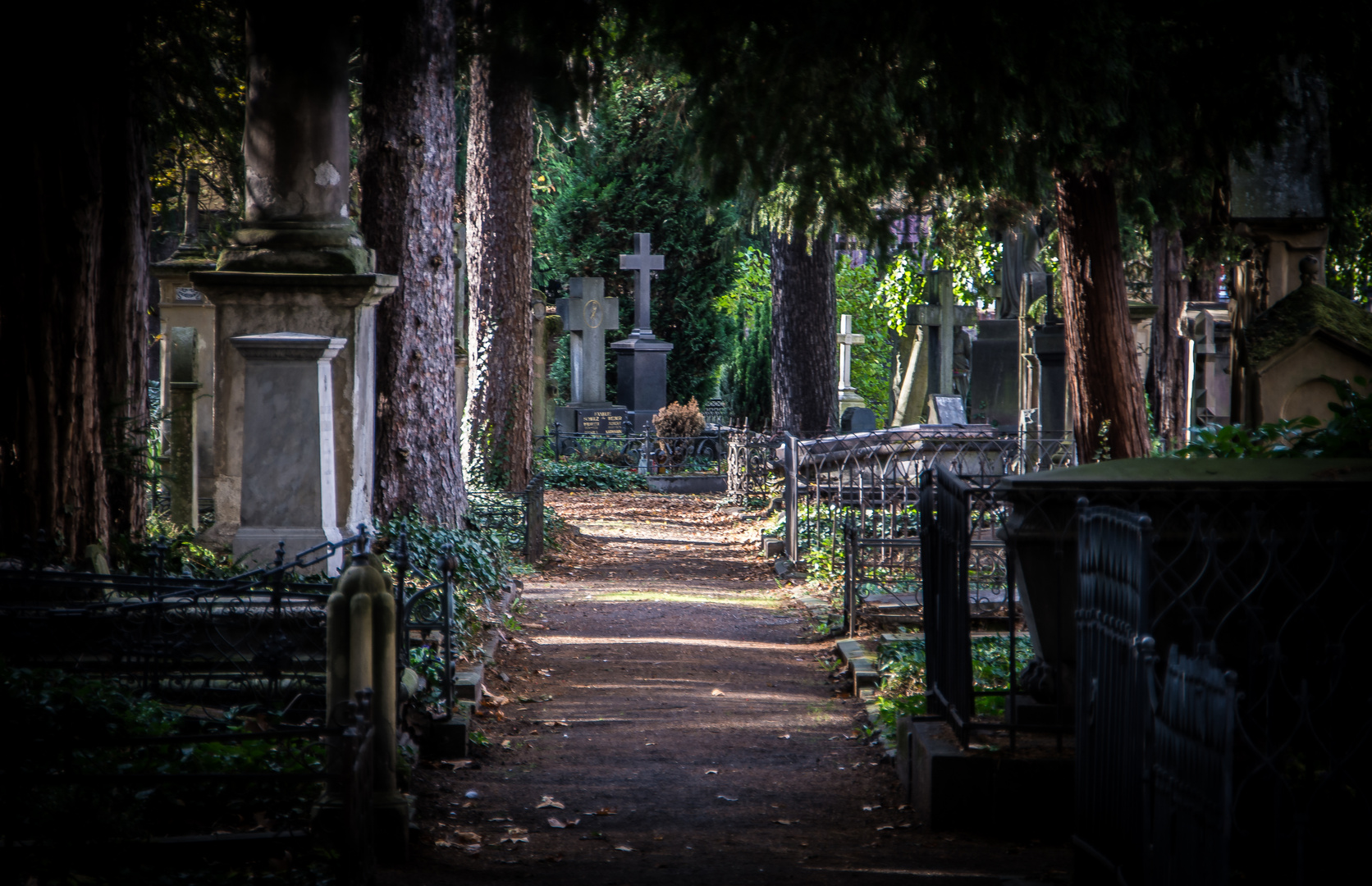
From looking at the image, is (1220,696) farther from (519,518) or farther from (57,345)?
(519,518)

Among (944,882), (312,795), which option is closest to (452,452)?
(312,795)

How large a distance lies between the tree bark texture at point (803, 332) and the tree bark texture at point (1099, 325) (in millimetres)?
9040

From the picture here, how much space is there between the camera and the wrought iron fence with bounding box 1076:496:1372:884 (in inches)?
122

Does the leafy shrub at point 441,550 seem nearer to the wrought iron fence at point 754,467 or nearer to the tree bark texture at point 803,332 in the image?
the wrought iron fence at point 754,467

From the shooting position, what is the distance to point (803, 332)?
63.9 feet

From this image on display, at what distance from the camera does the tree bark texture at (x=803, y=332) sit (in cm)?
1942

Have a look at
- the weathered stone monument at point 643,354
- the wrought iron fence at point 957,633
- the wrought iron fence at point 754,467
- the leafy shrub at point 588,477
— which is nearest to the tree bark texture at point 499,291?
the wrought iron fence at point 754,467

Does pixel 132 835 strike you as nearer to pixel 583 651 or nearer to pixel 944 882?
pixel 944 882

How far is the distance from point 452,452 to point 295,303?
3.11m

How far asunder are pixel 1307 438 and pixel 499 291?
11.6 meters

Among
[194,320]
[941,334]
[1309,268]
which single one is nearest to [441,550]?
[194,320]

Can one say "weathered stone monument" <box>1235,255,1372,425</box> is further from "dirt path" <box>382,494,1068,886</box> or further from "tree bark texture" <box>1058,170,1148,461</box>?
"dirt path" <box>382,494,1068,886</box>

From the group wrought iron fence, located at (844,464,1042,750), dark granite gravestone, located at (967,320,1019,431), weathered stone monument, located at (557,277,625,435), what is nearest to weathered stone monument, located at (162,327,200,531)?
wrought iron fence, located at (844,464,1042,750)

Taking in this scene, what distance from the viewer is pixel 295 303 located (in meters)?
8.00
